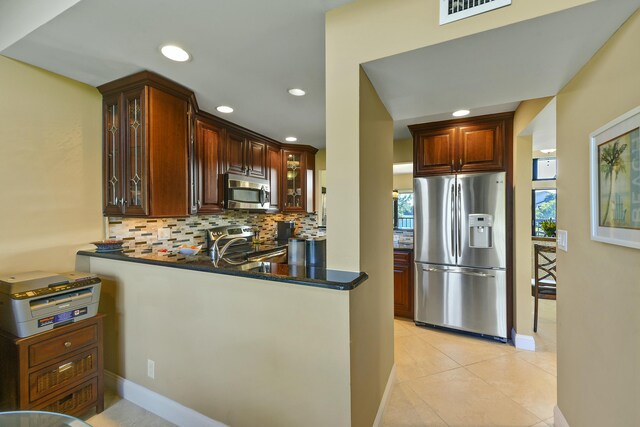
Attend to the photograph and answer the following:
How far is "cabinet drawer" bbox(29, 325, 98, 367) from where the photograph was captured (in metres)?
1.59

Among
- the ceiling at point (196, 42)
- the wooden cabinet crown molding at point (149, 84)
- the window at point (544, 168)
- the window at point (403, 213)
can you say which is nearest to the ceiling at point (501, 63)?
the ceiling at point (196, 42)

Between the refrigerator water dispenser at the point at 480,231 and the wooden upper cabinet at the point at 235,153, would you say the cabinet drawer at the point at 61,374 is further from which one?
the refrigerator water dispenser at the point at 480,231

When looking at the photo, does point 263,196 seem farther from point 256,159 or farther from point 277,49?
point 277,49

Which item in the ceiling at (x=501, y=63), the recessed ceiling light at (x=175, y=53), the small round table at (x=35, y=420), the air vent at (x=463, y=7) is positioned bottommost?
the small round table at (x=35, y=420)

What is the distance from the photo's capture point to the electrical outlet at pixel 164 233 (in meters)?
2.73

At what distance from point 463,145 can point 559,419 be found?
2391mm

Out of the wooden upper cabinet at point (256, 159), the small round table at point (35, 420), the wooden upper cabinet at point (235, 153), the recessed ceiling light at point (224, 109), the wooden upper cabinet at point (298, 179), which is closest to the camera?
the small round table at point (35, 420)

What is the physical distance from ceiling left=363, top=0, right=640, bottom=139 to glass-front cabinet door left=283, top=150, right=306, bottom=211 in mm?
2442

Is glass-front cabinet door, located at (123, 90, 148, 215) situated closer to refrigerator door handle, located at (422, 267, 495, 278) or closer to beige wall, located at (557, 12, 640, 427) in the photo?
beige wall, located at (557, 12, 640, 427)

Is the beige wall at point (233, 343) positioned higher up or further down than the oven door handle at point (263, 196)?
further down

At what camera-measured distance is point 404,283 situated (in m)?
3.44

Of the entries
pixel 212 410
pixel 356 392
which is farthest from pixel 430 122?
pixel 212 410

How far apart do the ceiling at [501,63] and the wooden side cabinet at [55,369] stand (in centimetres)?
233

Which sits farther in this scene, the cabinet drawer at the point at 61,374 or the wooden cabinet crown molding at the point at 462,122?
the wooden cabinet crown molding at the point at 462,122
